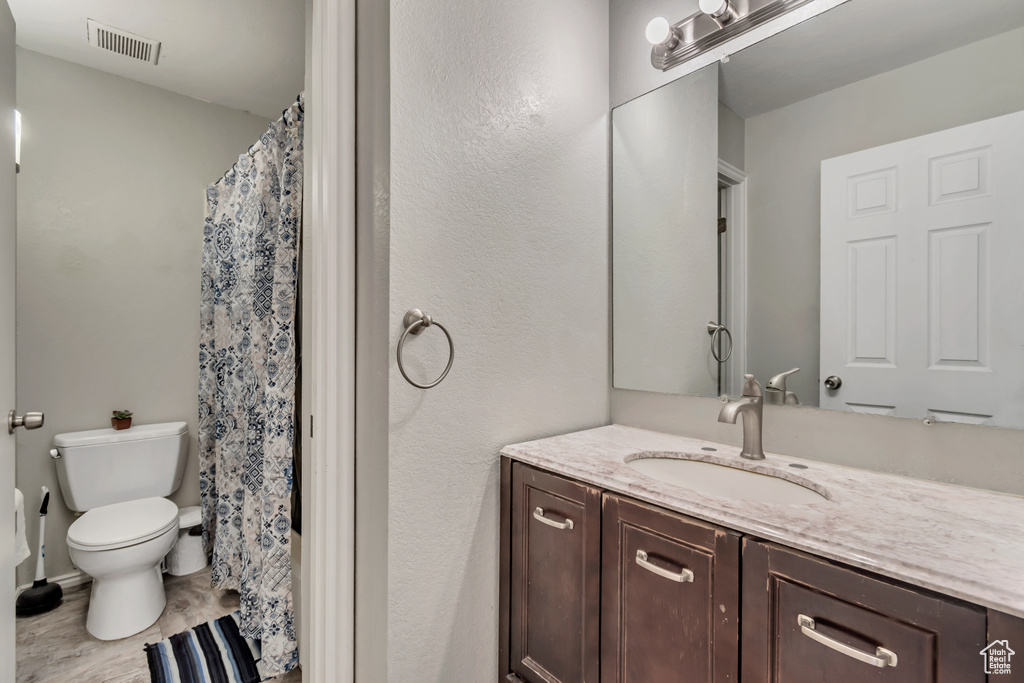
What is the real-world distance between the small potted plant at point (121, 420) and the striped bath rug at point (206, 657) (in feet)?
3.27

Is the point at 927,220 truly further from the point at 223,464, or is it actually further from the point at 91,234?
the point at 91,234

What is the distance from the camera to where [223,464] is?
1.89m

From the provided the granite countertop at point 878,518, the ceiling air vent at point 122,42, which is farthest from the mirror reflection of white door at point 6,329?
the granite countertop at point 878,518

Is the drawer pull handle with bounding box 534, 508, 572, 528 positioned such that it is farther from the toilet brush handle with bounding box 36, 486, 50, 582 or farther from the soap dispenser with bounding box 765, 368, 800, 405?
the toilet brush handle with bounding box 36, 486, 50, 582

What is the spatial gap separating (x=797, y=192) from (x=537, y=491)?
3.31 ft

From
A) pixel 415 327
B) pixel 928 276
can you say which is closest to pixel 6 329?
pixel 415 327

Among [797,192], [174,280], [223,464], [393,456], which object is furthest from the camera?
[174,280]

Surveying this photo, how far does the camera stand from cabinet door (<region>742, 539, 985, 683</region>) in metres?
0.55

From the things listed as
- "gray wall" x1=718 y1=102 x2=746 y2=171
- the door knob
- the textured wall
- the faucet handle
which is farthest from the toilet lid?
"gray wall" x1=718 y1=102 x2=746 y2=171

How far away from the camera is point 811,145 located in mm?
1138

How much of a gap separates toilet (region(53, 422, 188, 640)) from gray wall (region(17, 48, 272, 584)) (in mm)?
169

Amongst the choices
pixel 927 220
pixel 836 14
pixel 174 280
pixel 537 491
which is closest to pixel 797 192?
pixel 927 220

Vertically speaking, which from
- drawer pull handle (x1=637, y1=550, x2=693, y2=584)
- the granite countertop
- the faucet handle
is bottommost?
drawer pull handle (x1=637, y1=550, x2=693, y2=584)

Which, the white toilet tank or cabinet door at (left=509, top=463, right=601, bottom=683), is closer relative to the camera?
cabinet door at (left=509, top=463, right=601, bottom=683)
